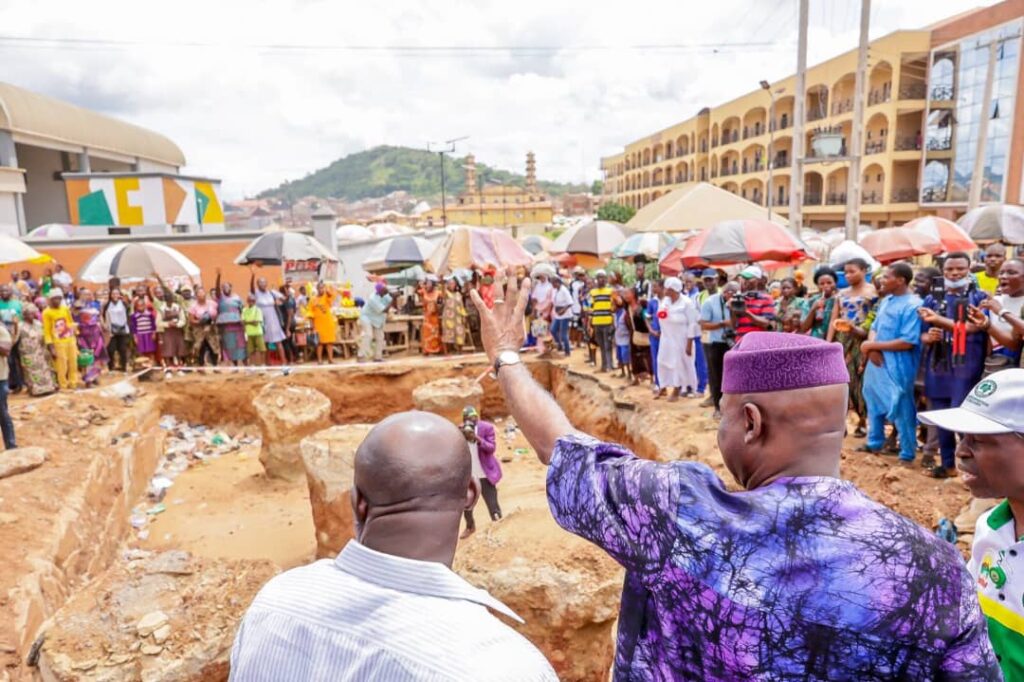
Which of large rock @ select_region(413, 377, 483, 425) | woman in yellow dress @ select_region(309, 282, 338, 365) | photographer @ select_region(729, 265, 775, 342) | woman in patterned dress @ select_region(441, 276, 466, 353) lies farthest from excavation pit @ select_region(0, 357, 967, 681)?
photographer @ select_region(729, 265, 775, 342)

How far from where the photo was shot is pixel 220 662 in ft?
12.0

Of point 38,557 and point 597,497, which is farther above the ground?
point 597,497

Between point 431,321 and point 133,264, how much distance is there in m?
5.56

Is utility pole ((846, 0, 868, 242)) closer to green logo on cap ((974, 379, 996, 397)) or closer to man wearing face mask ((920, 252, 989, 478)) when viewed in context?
man wearing face mask ((920, 252, 989, 478))

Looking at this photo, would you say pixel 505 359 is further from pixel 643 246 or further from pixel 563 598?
pixel 643 246

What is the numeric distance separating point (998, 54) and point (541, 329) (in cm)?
2123

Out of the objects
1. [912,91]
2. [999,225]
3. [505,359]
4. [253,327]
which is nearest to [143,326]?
[253,327]

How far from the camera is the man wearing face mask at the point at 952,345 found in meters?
5.27

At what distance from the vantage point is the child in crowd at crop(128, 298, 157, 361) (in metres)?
11.7

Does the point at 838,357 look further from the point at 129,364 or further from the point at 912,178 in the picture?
the point at 912,178

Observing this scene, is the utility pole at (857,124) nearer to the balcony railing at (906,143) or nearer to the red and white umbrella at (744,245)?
the red and white umbrella at (744,245)

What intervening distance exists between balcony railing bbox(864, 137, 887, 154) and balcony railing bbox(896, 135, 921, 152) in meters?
0.56

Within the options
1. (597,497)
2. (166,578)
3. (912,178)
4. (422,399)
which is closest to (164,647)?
(166,578)

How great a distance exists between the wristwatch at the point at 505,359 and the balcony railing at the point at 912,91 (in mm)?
31477
